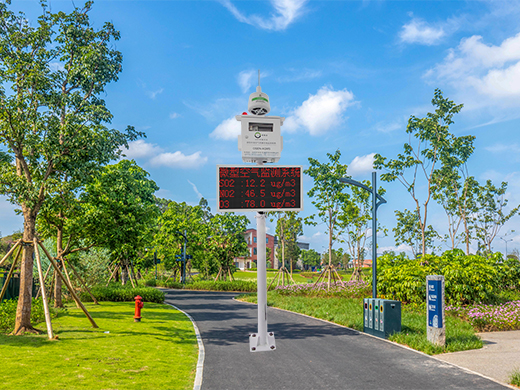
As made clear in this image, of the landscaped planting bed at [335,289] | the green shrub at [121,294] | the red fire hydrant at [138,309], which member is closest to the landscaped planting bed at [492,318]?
the landscaped planting bed at [335,289]

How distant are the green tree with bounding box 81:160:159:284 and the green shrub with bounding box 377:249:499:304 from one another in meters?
15.1

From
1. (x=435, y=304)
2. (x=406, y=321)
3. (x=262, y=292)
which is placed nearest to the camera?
(x=262, y=292)

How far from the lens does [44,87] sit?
53.0ft

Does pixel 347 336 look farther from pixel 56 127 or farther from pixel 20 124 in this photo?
pixel 20 124

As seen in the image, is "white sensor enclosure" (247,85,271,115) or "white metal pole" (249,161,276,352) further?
"white sensor enclosure" (247,85,271,115)

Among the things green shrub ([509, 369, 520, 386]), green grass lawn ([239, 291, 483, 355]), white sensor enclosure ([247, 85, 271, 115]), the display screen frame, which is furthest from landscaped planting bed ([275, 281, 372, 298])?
white sensor enclosure ([247, 85, 271, 115])

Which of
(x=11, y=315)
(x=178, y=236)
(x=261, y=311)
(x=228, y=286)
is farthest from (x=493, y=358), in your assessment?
(x=178, y=236)

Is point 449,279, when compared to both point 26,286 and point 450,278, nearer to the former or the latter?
point 450,278

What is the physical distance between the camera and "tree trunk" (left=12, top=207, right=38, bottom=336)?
13648mm

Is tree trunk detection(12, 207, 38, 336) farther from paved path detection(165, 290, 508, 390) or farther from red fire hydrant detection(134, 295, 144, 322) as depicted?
paved path detection(165, 290, 508, 390)

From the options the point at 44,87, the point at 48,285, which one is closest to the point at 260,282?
the point at 44,87

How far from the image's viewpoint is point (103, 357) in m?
10.8

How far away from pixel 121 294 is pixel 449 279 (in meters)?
19.2

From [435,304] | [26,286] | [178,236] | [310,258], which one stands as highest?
[178,236]
